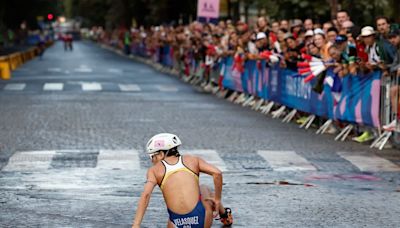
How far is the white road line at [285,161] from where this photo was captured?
15672 millimetres

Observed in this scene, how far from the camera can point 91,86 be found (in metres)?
37.5

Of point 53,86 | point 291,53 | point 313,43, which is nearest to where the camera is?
point 313,43

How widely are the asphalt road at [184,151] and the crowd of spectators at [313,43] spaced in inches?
51.8

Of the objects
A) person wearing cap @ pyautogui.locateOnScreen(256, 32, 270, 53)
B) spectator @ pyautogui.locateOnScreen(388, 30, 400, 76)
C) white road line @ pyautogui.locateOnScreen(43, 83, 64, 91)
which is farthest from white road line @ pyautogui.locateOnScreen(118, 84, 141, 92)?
spectator @ pyautogui.locateOnScreen(388, 30, 400, 76)

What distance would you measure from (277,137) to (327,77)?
5.86 feet

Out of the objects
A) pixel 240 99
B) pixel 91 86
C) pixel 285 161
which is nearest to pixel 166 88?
pixel 91 86

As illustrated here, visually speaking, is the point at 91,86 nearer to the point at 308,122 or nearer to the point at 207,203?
the point at 308,122

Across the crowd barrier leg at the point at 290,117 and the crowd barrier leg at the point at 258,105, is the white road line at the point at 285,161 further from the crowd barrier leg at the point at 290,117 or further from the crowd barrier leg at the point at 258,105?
the crowd barrier leg at the point at 258,105

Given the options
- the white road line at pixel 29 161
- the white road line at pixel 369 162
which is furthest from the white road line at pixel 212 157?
the white road line at pixel 29 161

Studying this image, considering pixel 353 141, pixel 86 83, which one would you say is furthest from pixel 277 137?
pixel 86 83

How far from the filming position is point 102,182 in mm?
14016

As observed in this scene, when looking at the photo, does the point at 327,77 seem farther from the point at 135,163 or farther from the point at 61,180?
the point at 61,180

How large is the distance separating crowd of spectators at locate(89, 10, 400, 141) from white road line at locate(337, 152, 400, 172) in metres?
1.40

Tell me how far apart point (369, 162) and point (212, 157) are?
2.20 meters
